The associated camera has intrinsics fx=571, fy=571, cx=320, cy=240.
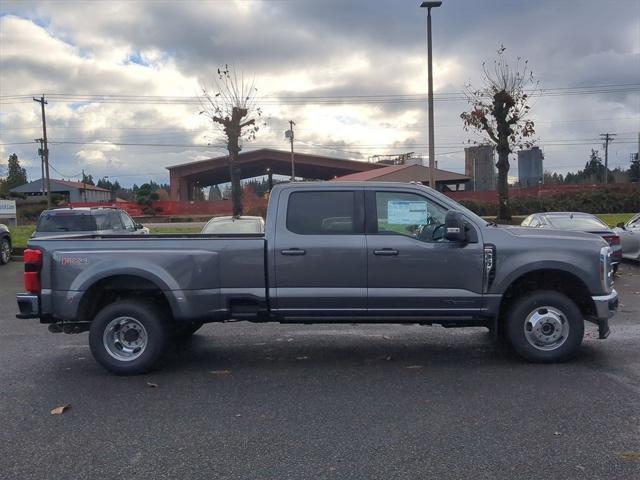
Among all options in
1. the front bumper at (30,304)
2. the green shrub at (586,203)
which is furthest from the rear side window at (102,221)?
the green shrub at (586,203)

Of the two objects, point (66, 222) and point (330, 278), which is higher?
point (66, 222)

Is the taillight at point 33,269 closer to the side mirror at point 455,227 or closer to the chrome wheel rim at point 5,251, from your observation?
the side mirror at point 455,227

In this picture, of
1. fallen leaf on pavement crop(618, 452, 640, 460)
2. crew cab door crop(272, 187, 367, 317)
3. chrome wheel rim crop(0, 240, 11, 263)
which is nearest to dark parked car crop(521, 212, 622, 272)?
crew cab door crop(272, 187, 367, 317)

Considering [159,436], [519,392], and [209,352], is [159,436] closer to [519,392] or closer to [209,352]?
[209,352]

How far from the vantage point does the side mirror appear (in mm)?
5645

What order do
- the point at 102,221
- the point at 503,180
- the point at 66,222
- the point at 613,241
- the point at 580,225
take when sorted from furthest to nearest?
the point at 503,180, the point at 102,221, the point at 66,222, the point at 580,225, the point at 613,241

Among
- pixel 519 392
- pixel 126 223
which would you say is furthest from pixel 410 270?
pixel 126 223

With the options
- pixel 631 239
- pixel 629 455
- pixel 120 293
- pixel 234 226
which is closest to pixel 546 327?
pixel 629 455

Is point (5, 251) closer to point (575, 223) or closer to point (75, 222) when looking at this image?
point (75, 222)

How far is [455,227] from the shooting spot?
5648 mm

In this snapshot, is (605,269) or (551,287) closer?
(605,269)

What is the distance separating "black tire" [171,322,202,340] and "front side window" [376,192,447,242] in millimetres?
2430

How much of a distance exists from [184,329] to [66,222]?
8.00 meters

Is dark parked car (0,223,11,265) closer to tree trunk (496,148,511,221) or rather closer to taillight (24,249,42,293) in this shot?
taillight (24,249,42,293)
